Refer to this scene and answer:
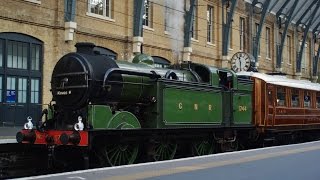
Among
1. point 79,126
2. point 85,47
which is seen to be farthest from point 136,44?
point 79,126

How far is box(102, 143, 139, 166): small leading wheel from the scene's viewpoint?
10.9 meters

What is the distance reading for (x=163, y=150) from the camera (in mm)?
12625

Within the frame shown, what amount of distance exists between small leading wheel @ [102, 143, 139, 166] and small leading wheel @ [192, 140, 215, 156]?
2.72 meters

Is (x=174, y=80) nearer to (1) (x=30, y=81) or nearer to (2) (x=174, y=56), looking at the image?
(1) (x=30, y=81)

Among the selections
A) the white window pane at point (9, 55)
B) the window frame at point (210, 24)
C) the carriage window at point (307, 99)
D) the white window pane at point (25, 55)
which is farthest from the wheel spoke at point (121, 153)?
the window frame at point (210, 24)

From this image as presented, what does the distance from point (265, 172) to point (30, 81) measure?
48.7 feet

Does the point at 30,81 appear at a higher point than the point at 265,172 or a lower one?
higher

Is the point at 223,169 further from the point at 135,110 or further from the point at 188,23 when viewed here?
the point at 188,23

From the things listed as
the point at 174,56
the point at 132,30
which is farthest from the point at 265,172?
the point at 174,56

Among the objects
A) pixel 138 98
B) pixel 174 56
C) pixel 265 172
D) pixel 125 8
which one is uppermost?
pixel 125 8

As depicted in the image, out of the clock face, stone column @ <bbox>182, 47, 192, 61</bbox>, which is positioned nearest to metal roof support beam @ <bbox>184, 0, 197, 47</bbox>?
stone column @ <bbox>182, 47, 192, 61</bbox>

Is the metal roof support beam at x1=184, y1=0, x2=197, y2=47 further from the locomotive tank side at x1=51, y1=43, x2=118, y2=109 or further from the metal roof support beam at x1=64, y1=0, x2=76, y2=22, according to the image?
the locomotive tank side at x1=51, y1=43, x2=118, y2=109

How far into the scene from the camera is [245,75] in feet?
55.7

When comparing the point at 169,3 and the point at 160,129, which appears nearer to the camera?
the point at 160,129
